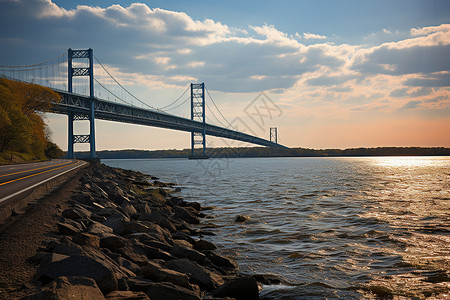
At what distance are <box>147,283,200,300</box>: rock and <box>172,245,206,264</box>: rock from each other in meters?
2.18

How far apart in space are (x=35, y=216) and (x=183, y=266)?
3.23 m

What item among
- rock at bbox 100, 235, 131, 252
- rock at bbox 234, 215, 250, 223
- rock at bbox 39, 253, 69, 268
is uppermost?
rock at bbox 39, 253, 69, 268

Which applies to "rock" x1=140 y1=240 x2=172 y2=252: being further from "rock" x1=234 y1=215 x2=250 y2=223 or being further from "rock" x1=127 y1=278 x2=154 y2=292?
"rock" x1=234 y1=215 x2=250 y2=223

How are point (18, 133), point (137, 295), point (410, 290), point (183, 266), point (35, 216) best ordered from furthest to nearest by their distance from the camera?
point (18, 133) → point (35, 216) → point (410, 290) → point (183, 266) → point (137, 295)

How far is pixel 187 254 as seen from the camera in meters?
6.55

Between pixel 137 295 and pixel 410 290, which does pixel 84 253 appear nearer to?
pixel 137 295

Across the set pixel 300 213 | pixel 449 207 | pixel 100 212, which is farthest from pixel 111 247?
pixel 449 207

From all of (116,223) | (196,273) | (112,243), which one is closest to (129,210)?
(116,223)

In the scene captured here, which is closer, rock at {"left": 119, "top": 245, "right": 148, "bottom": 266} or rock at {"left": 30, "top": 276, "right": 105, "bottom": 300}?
rock at {"left": 30, "top": 276, "right": 105, "bottom": 300}

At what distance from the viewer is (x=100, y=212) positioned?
917cm

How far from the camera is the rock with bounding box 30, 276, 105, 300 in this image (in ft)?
10.5

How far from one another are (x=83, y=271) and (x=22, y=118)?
121 feet

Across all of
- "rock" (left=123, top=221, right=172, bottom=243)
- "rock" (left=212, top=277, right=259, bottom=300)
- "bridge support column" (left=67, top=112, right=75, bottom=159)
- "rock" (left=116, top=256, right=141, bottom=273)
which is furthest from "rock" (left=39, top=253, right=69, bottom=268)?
"bridge support column" (left=67, top=112, right=75, bottom=159)

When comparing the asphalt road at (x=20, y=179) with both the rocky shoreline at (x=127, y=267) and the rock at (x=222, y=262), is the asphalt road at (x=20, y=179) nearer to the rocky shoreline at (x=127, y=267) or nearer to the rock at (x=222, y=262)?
the rocky shoreline at (x=127, y=267)
